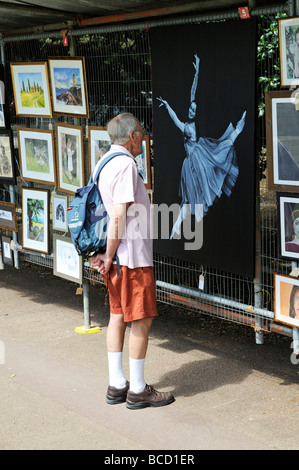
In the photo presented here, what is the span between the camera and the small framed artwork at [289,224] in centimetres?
515

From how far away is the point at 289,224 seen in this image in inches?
205

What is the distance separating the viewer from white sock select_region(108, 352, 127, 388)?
5.30 m

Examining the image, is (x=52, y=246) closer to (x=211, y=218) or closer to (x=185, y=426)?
(x=211, y=218)

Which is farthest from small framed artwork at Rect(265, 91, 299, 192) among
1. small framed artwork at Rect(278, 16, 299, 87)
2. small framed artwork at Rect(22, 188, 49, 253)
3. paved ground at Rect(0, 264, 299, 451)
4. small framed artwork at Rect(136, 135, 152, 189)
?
small framed artwork at Rect(22, 188, 49, 253)

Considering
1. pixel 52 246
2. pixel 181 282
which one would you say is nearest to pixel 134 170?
pixel 181 282

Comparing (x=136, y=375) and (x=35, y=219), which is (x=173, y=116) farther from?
(x=35, y=219)

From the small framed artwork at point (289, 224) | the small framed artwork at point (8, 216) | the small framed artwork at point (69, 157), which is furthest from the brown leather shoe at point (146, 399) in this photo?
the small framed artwork at point (8, 216)

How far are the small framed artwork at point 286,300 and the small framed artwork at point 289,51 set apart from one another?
1432 mm

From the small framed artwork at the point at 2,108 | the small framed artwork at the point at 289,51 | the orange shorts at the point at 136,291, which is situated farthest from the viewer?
the small framed artwork at the point at 2,108

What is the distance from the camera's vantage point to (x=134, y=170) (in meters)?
5.04

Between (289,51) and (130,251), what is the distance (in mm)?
1780

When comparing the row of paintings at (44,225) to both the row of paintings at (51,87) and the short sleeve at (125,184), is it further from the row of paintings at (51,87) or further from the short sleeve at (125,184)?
the short sleeve at (125,184)

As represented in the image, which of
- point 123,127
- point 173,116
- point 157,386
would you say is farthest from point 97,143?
point 157,386
